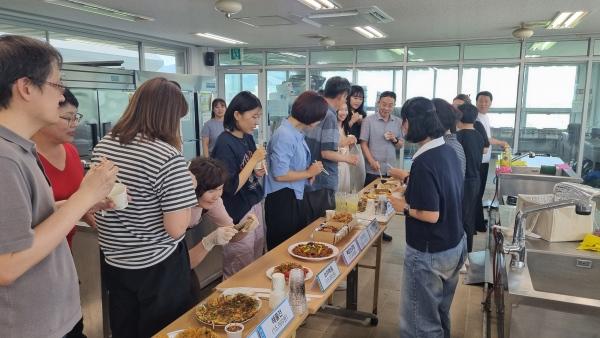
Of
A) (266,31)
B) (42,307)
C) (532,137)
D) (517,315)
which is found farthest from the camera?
(532,137)

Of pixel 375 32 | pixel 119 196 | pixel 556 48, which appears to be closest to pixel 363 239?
pixel 119 196

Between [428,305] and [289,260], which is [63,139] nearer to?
[289,260]

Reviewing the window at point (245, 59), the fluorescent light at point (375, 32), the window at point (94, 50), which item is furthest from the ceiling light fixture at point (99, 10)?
the window at point (245, 59)

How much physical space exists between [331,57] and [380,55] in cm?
92

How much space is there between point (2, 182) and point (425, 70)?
704 cm

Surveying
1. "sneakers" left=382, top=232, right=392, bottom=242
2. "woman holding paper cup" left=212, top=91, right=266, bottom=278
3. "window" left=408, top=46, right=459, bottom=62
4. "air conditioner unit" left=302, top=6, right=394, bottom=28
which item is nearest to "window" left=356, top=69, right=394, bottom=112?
"window" left=408, top=46, right=459, bottom=62

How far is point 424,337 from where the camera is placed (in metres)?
1.82

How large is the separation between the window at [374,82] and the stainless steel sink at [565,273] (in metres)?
5.73

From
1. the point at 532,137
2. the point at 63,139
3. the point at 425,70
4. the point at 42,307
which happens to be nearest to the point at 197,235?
the point at 63,139

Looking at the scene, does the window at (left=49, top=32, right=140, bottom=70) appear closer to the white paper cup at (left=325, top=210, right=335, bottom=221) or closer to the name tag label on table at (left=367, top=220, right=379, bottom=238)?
the white paper cup at (left=325, top=210, right=335, bottom=221)

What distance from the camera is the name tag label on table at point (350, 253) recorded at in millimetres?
1792

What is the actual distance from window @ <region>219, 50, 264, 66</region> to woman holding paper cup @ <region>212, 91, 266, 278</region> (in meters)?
6.03

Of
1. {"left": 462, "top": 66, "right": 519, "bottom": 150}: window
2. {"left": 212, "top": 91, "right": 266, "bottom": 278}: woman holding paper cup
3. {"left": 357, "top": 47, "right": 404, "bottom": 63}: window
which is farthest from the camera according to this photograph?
{"left": 357, "top": 47, "right": 404, "bottom": 63}: window

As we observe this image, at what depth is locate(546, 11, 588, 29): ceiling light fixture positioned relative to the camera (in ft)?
14.7
